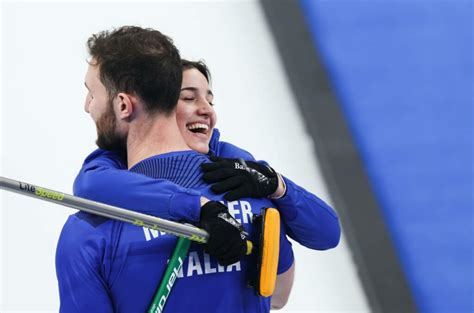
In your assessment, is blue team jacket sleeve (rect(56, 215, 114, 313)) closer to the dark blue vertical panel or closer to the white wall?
the white wall

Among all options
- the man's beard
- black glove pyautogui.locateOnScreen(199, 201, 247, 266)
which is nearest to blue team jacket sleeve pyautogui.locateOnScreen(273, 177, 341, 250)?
black glove pyautogui.locateOnScreen(199, 201, 247, 266)

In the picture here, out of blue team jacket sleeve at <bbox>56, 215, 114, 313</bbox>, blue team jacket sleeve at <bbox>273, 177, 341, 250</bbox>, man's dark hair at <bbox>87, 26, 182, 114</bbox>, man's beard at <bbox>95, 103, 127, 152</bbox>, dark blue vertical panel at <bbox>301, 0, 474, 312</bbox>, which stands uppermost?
dark blue vertical panel at <bbox>301, 0, 474, 312</bbox>

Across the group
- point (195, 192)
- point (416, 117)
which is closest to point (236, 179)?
point (195, 192)

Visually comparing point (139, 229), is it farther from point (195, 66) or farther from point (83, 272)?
point (195, 66)

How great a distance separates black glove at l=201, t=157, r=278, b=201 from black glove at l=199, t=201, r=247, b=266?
48mm

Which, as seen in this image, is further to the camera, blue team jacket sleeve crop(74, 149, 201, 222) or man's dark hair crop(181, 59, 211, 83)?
man's dark hair crop(181, 59, 211, 83)

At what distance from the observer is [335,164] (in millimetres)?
2742

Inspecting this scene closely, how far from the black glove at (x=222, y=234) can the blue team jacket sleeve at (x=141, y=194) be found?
3 cm

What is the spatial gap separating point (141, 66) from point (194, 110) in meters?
0.20

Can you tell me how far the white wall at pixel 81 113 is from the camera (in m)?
2.47

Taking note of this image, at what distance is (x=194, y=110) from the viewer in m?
1.77

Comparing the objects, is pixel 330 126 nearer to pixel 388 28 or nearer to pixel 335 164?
pixel 335 164

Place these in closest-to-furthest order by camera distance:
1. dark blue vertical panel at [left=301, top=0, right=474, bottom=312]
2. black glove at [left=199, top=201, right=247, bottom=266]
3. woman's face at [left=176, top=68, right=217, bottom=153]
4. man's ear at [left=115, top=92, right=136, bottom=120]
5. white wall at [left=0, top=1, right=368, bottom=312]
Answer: black glove at [left=199, top=201, right=247, bottom=266] < man's ear at [left=115, top=92, right=136, bottom=120] < woman's face at [left=176, top=68, right=217, bottom=153] < white wall at [left=0, top=1, right=368, bottom=312] < dark blue vertical panel at [left=301, top=0, right=474, bottom=312]

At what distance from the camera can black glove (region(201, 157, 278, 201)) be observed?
5.04 ft
